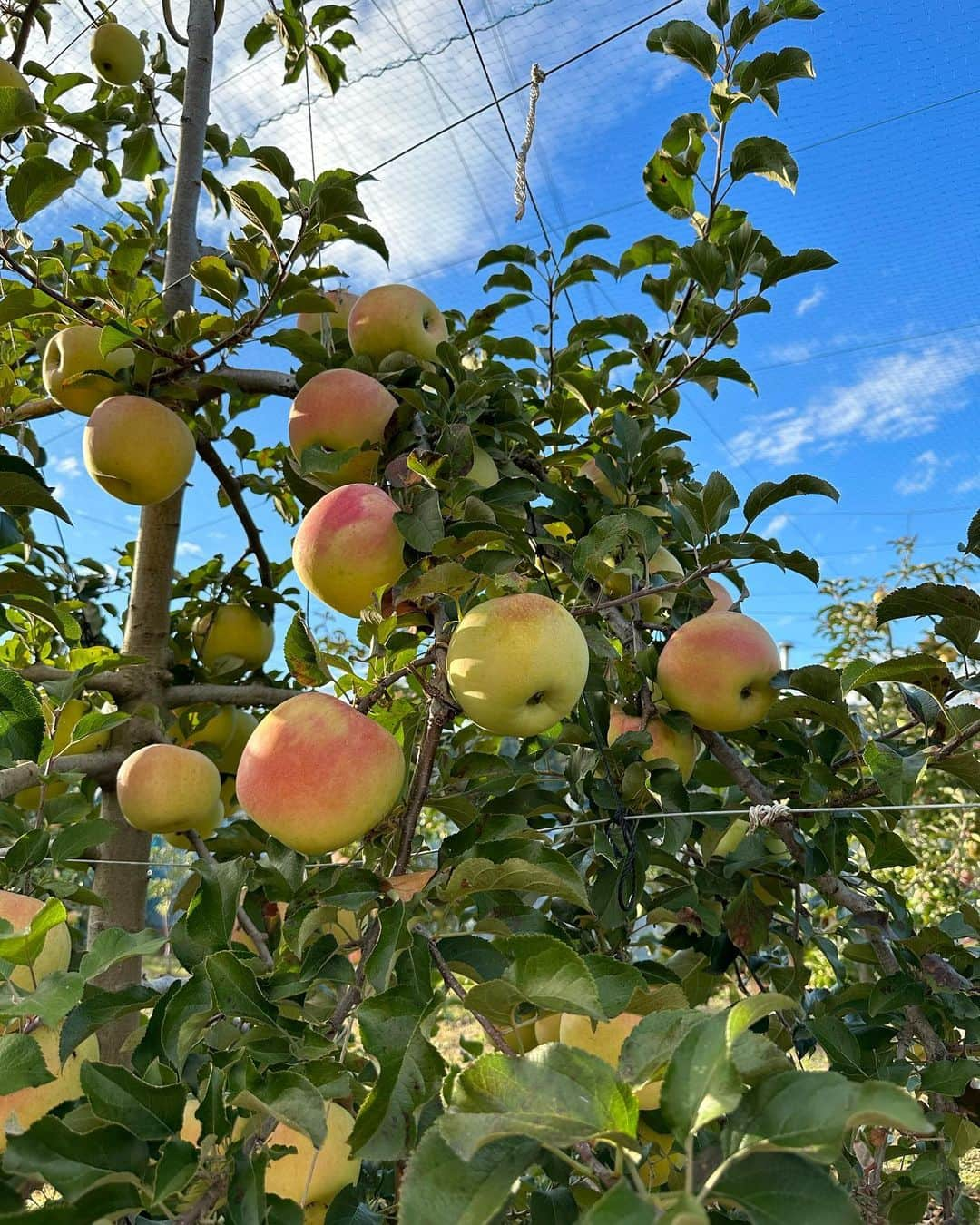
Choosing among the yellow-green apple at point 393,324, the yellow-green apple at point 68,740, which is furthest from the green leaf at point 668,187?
the yellow-green apple at point 68,740

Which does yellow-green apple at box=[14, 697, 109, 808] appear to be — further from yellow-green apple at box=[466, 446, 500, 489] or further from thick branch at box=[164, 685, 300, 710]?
yellow-green apple at box=[466, 446, 500, 489]

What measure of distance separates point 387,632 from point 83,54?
291 cm

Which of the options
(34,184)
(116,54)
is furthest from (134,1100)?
(116,54)

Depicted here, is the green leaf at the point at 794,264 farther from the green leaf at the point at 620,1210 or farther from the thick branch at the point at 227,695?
the green leaf at the point at 620,1210

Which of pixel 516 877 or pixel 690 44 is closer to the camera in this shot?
pixel 516 877

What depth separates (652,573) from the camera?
44.8 inches

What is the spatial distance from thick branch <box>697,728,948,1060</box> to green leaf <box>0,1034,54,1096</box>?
27.2 inches

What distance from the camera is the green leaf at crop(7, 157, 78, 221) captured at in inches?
43.0

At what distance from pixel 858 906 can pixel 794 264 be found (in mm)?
774

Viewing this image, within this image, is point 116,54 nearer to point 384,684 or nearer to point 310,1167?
point 384,684

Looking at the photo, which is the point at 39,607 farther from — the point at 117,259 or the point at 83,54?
the point at 83,54

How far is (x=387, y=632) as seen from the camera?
2.90ft

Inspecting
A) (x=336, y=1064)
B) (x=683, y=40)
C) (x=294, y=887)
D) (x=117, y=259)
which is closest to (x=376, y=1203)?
(x=294, y=887)

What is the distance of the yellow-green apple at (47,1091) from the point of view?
670 millimetres
